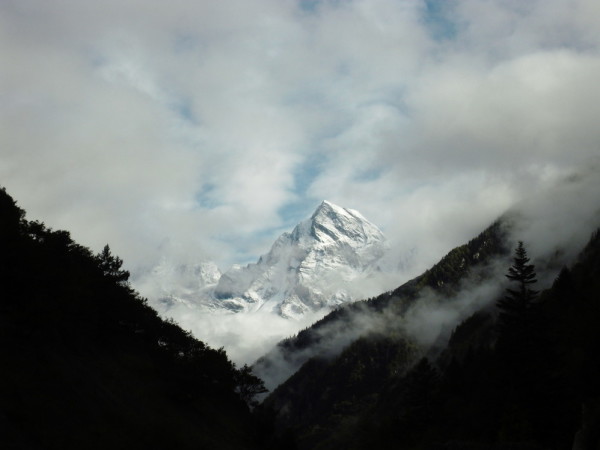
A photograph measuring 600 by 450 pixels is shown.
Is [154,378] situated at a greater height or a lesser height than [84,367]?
lesser

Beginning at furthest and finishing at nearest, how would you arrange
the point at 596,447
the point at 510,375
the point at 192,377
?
the point at 192,377 → the point at 510,375 → the point at 596,447

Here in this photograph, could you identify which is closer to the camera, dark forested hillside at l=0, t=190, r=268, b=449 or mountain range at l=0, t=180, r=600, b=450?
dark forested hillside at l=0, t=190, r=268, b=449

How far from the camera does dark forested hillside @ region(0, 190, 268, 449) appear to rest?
29.7 m

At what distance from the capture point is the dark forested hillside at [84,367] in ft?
97.3

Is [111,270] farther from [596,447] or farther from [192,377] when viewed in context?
[596,447]

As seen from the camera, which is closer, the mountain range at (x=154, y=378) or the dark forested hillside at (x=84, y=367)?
the dark forested hillside at (x=84, y=367)

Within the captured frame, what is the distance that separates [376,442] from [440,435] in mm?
15569

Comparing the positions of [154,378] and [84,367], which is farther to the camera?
[154,378]

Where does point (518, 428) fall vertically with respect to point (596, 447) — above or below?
below

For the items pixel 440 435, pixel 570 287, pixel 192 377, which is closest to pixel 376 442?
Result: pixel 440 435

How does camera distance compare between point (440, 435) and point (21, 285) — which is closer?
point (21, 285)

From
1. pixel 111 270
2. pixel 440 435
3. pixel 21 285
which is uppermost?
pixel 111 270

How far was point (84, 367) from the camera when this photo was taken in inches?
1692

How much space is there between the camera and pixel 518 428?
5234 cm
